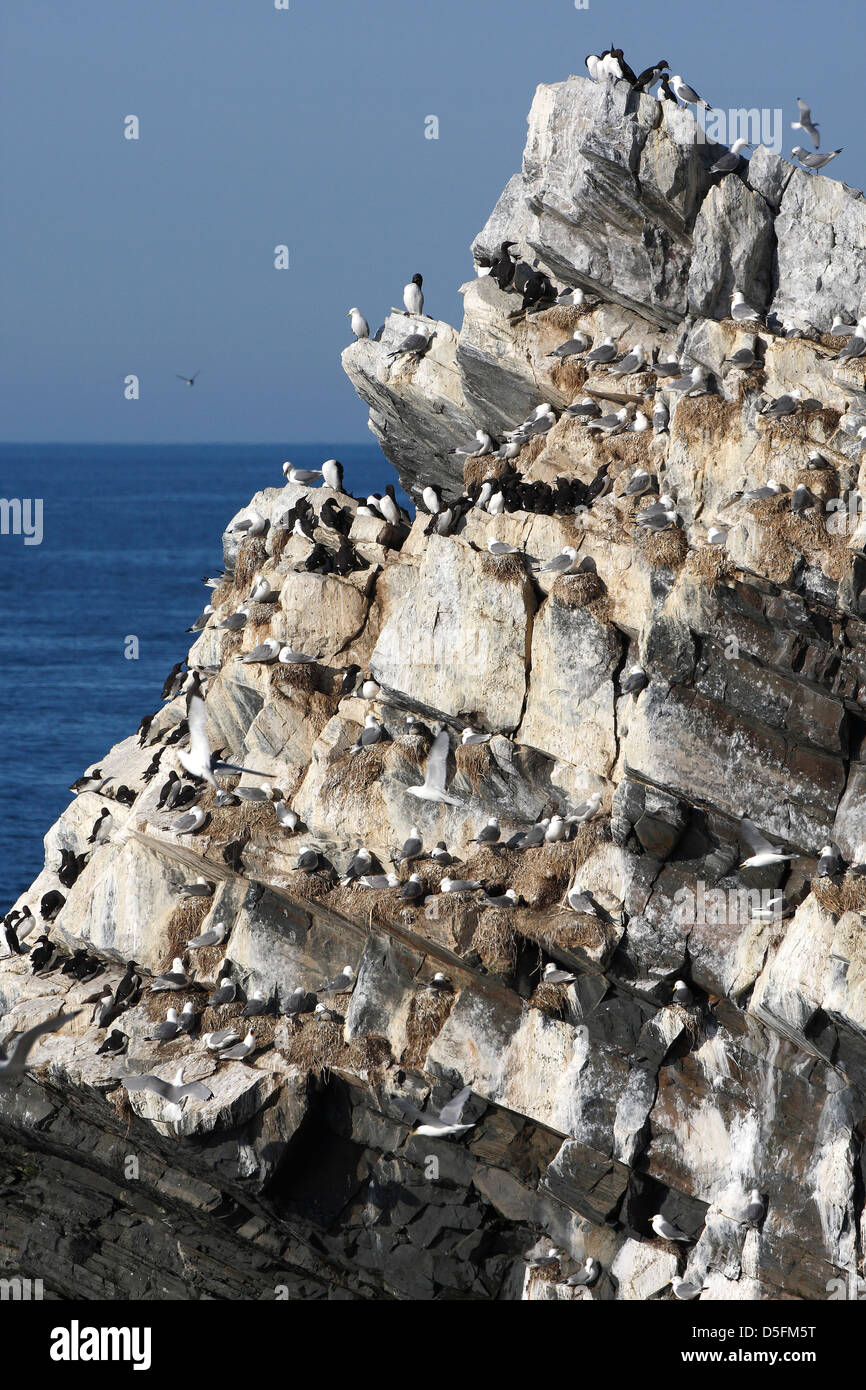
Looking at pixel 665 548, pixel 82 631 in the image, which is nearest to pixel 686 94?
pixel 665 548

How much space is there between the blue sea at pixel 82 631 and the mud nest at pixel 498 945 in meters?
26.3

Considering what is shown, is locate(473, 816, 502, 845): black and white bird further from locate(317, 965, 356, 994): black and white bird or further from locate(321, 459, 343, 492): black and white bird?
locate(321, 459, 343, 492): black and white bird

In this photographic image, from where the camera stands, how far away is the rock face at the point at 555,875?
21500mm

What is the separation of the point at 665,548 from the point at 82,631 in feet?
230

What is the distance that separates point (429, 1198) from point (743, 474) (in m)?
11.9

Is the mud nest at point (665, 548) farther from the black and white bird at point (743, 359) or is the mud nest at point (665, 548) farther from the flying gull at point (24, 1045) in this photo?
the flying gull at point (24, 1045)

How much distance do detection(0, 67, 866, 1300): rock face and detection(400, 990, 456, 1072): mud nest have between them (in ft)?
0.19

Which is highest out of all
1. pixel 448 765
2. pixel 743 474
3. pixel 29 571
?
pixel 743 474

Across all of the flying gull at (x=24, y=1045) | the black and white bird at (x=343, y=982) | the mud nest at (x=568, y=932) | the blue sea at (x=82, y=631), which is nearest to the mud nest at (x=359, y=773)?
the black and white bird at (x=343, y=982)

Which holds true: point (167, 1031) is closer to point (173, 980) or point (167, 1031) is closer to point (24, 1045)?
point (173, 980)

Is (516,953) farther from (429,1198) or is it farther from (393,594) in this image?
(393,594)

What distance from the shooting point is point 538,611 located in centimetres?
2366
